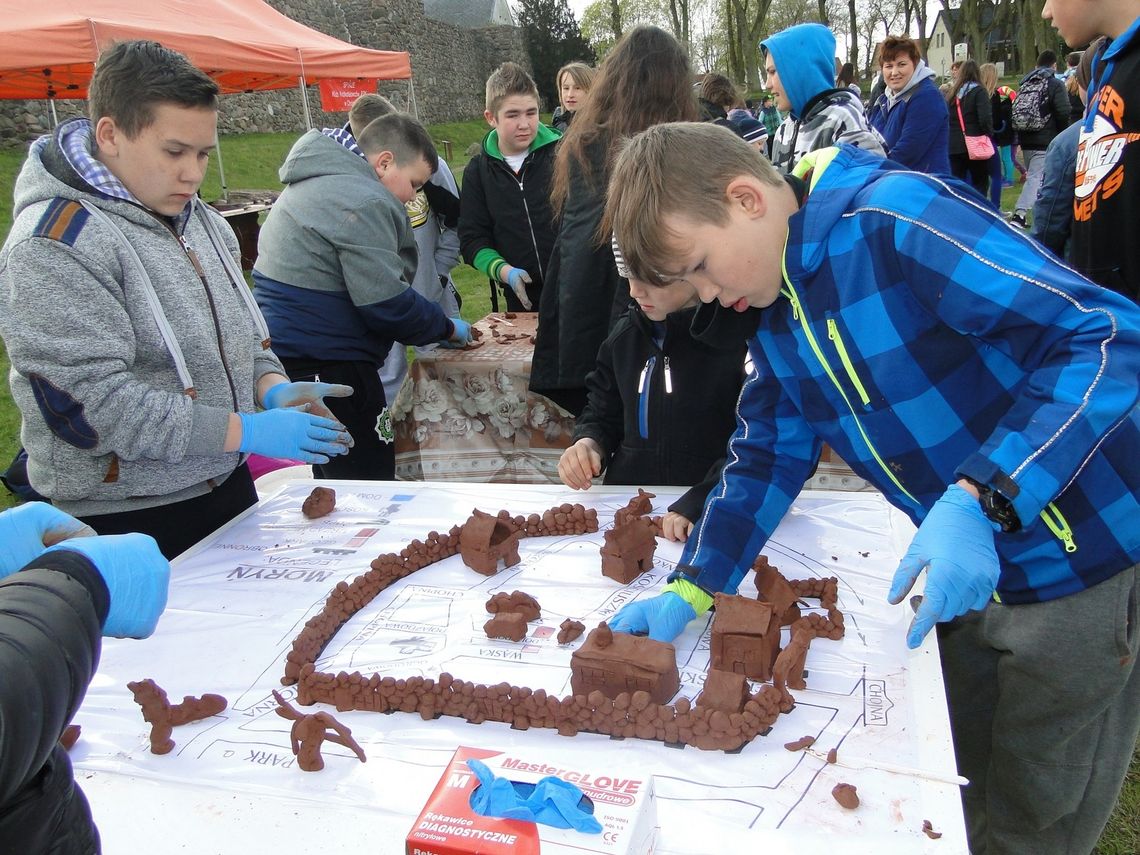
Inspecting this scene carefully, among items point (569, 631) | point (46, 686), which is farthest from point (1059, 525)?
point (46, 686)

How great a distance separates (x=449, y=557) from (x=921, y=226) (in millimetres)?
1263

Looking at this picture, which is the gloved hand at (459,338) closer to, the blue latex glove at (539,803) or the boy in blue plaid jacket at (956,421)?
the boy in blue plaid jacket at (956,421)

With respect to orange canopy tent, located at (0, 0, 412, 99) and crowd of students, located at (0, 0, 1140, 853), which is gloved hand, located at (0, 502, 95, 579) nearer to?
crowd of students, located at (0, 0, 1140, 853)

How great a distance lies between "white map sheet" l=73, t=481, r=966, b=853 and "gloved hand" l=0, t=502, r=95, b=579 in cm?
34

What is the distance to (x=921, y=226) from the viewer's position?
136 cm

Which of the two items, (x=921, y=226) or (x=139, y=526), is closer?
(x=921, y=226)

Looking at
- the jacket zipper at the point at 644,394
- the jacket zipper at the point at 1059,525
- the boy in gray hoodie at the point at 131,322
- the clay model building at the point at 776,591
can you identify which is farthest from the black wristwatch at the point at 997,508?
the boy in gray hoodie at the point at 131,322

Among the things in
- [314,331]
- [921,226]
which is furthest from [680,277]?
[314,331]

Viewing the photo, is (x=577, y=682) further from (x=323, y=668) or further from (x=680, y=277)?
(x=680, y=277)

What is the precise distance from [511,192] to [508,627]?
3142 mm

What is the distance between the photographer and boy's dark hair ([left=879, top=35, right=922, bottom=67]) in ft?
22.4

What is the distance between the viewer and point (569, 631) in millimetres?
1635

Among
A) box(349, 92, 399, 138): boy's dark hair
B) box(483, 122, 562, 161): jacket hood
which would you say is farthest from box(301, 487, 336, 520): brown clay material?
box(483, 122, 562, 161): jacket hood

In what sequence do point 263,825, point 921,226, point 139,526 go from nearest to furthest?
point 263,825 < point 921,226 < point 139,526
